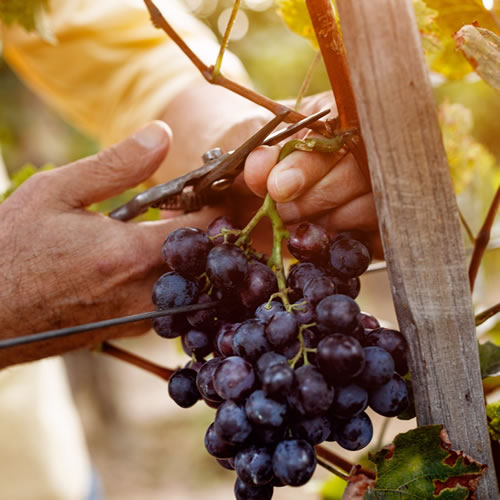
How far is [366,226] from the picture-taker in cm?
65

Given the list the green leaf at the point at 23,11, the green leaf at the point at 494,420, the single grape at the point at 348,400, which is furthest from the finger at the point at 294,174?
the green leaf at the point at 23,11

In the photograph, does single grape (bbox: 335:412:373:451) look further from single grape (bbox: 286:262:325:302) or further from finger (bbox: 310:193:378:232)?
finger (bbox: 310:193:378:232)

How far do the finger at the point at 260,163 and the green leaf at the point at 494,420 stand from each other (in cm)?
36

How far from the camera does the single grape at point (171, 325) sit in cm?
61

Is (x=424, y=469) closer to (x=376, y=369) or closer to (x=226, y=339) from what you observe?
(x=376, y=369)

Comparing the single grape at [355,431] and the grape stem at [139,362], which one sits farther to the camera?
the grape stem at [139,362]

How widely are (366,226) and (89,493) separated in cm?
147

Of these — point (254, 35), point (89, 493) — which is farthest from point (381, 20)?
point (254, 35)

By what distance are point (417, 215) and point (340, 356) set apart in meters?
0.14

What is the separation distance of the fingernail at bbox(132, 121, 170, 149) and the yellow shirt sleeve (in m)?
0.48

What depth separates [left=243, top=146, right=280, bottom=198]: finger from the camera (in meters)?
0.59

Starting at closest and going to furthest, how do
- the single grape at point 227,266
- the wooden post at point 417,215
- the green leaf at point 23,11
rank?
the wooden post at point 417,215
the single grape at point 227,266
the green leaf at point 23,11

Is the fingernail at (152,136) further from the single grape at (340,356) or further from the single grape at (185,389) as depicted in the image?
the single grape at (340,356)

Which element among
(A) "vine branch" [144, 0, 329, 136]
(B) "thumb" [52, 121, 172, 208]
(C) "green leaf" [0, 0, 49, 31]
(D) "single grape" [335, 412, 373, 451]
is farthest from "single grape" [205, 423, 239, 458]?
(C) "green leaf" [0, 0, 49, 31]
